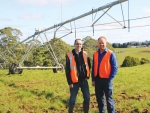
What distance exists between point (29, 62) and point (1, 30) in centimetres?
728

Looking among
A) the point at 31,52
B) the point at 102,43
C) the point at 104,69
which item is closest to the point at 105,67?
the point at 104,69

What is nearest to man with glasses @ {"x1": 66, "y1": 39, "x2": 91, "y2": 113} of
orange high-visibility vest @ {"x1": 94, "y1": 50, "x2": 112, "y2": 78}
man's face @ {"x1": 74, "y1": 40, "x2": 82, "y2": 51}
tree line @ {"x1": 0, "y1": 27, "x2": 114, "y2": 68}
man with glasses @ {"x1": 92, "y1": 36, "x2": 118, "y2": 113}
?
man's face @ {"x1": 74, "y1": 40, "x2": 82, "y2": 51}

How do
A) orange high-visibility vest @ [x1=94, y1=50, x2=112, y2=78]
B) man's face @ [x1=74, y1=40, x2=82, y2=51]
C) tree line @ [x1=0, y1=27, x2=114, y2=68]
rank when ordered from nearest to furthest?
1. orange high-visibility vest @ [x1=94, y1=50, x2=112, y2=78]
2. man's face @ [x1=74, y1=40, x2=82, y2=51]
3. tree line @ [x1=0, y1=27, x2=114, y2=68]

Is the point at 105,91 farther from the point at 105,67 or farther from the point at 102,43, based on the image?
the point at 102,43

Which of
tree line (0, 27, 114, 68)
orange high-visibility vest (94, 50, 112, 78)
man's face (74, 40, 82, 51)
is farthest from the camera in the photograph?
tree line (0, 27, 114, 68)

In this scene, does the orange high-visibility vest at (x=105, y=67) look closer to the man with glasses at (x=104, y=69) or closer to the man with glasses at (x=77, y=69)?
the man with glasses at (x=104, y=69)

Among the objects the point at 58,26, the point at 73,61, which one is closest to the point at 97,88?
the point at 73,61

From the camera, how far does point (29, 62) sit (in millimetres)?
44781

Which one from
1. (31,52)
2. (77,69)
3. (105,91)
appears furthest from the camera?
(31,52)

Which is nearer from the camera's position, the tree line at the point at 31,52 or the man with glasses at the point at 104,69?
the man with glasses at the point at 104,69

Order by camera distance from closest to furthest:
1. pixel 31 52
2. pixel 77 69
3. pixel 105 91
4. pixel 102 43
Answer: pixel 102 43, pixel 105 91, pixel 77 69, pixel 31 52

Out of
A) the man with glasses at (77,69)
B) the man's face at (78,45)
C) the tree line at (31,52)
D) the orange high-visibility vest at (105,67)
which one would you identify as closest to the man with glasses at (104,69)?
the orange high-visibility vest at (105,67)

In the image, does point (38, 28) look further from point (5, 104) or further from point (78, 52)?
point (78, 52)

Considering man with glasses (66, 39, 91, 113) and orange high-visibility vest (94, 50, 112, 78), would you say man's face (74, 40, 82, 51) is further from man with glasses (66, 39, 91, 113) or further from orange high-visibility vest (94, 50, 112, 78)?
orange high-visibility vest (94, 50, 112, 78)
